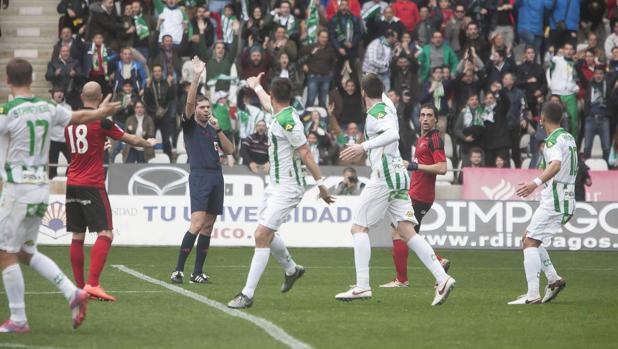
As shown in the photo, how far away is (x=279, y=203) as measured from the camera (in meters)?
12.7

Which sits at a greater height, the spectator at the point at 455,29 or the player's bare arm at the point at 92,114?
the spectator at the point at 455,29

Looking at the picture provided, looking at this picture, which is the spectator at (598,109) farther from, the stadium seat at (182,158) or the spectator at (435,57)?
the stadium seat at (182,158)

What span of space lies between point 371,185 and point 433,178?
2988mm

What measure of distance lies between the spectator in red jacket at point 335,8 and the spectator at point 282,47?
168 cm

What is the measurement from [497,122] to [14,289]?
1805 cm

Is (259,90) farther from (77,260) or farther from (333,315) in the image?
(333,315)

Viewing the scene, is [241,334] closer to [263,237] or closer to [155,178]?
[263,237]

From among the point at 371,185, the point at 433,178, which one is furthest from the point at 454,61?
the point at 371,185

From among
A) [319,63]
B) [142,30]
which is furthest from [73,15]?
[319,63]

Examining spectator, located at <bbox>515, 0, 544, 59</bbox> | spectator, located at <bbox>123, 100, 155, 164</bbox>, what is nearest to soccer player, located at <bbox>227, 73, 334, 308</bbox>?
spectator, located at <bbox>123, 100, 155, 164</bbox>

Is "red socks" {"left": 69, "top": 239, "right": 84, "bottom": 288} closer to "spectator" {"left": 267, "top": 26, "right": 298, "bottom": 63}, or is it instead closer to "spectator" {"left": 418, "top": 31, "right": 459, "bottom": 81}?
"spectator" {"left": 267, "top": 26, "right": 298, "bottom": 63}

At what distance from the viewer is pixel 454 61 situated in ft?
92.5

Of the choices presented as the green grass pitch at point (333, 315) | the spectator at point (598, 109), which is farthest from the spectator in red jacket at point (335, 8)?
the green grass pitch at point (333, 315)

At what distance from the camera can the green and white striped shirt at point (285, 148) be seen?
12664 mm
